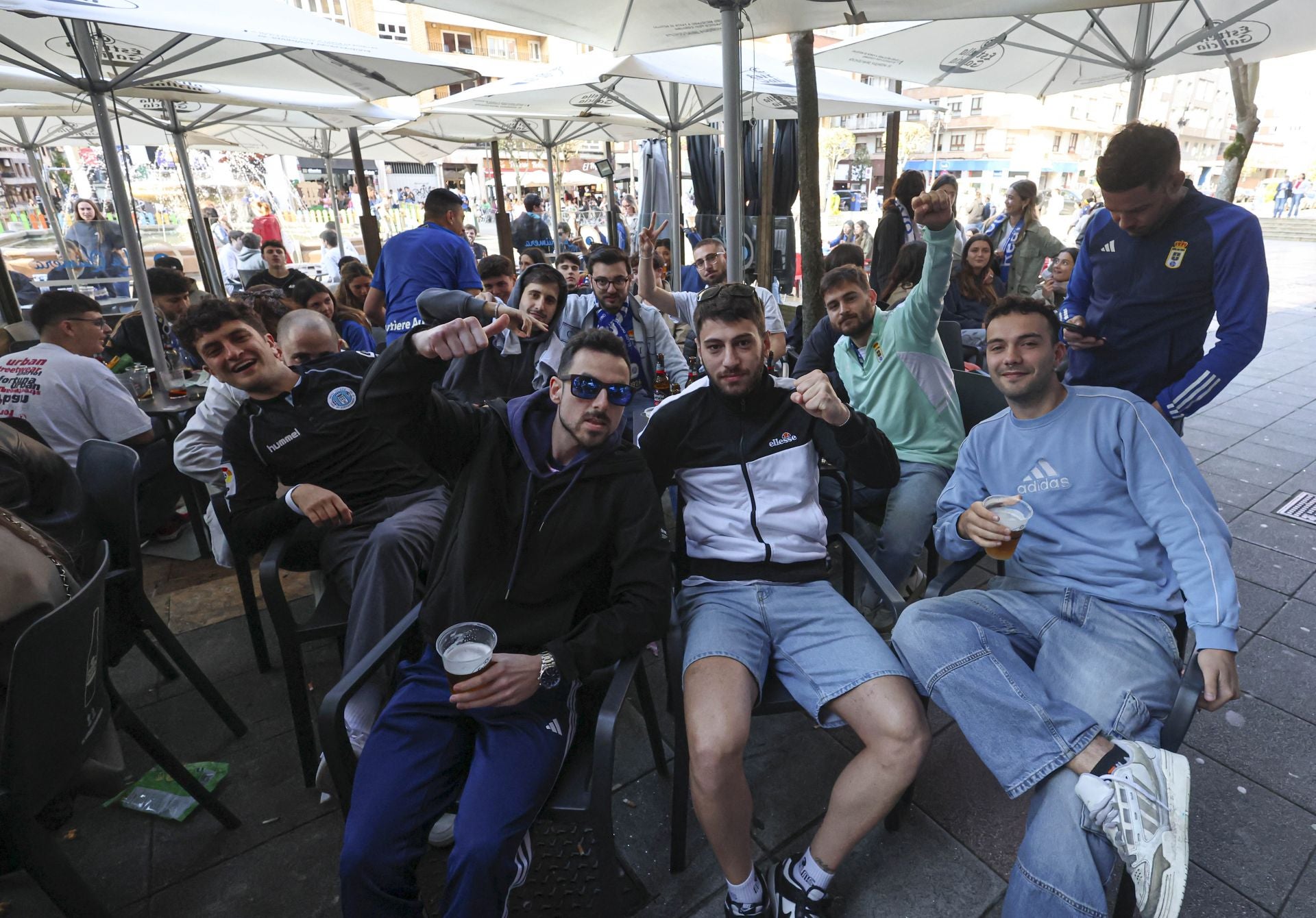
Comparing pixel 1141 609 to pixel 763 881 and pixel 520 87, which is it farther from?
pixel 520 87

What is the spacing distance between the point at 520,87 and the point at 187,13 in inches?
123

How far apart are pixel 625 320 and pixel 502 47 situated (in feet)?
106

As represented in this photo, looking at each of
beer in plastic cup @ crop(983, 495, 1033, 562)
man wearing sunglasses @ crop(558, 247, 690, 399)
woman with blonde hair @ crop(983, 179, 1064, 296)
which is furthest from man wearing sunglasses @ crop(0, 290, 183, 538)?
woman with blonde hair @ crop(983, 179, 1064, 296)

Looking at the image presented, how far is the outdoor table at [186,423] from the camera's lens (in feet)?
11.8

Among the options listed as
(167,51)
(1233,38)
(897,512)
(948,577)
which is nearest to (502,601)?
(948,577)

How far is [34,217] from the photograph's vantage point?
13.4 metres

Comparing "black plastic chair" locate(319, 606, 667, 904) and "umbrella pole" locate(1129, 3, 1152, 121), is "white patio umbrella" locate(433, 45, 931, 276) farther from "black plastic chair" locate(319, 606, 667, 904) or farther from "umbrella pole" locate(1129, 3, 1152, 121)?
"black plastic chair" locate(319, 606, 667, 904)

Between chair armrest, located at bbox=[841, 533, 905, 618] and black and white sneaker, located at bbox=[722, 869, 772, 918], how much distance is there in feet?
2.71

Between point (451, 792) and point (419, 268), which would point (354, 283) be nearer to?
point (419, 268)

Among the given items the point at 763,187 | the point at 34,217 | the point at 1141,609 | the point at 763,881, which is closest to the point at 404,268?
the point at 763,881

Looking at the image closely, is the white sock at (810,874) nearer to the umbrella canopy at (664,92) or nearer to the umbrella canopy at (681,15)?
the umbrella canopy at (681,15)

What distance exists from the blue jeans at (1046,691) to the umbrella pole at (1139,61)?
5252 millimetres

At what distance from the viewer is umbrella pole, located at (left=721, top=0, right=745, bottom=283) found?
11.3 ft

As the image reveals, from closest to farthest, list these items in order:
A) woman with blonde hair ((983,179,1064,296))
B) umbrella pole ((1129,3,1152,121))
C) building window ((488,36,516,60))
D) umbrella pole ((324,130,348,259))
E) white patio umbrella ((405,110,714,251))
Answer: umbrella pole ((1129,3,1152,121)) → woman with blonde hair ((983,179,1064,296)) → white patio umbrella ((405,110,714,251)) → umbrella pole ((324,130,348,259)) → building window ((488,36,516,60))
